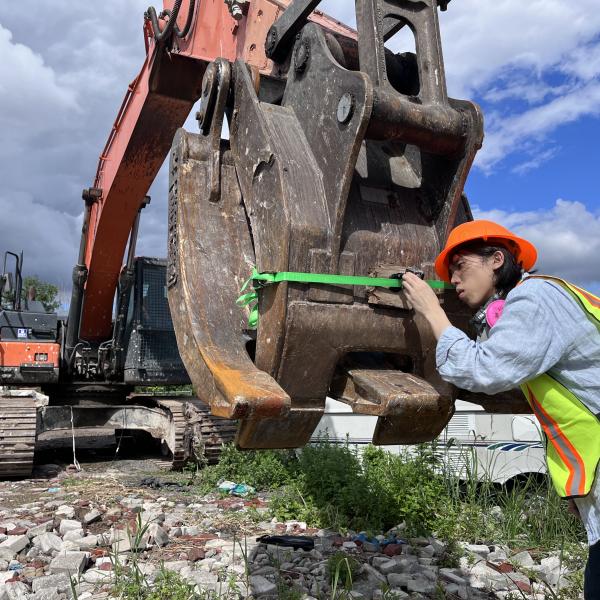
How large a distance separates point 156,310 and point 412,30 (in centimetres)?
645

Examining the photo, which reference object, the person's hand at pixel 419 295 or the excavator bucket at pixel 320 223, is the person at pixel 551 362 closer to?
the person's hand at pixel 419 295

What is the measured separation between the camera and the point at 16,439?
23.4ft

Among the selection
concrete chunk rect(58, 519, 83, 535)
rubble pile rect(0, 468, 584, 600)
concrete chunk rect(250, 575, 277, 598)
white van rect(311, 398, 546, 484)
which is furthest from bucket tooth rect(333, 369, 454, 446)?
white van rect(311, 398, 546, 484)

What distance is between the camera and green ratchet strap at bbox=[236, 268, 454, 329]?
2.14m

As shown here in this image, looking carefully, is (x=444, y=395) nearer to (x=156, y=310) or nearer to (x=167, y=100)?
(x=167, y=100)

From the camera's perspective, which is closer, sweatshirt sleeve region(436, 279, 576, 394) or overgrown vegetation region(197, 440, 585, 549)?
sweatshirt sleeve region(436, 279, 576, 394)

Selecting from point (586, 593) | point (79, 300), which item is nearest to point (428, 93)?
point (586, 593)

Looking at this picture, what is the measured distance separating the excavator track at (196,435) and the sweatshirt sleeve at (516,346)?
548cm

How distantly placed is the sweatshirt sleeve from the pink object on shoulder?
0.38 ft

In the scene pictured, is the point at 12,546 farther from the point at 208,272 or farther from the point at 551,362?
the point at 551,362

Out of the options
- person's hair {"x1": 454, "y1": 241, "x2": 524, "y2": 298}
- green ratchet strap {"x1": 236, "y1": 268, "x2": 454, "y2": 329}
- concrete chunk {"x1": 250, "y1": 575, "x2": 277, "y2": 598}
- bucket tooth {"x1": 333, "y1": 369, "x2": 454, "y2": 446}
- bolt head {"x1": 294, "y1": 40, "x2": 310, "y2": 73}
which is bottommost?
concrete chunk {"x1": 250, "y1": 575, "x2": 277, "y2": 598}

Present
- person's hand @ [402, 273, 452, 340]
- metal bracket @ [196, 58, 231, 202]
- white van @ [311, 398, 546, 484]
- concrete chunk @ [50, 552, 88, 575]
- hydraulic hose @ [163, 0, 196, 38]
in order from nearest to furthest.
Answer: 1. person's hand @ [402, 273, 452, 340]
2. metal bracket @ [196, 58, 231, 202]
3. concrete chunk @ [50, 552, 88, 575]
4. hydraulic hose @ [163, 0, 196, 38]
5. white van @ [311, 398, 546, 484]

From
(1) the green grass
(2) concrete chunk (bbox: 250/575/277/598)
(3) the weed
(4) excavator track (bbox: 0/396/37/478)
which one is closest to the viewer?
(2) concrete chunk (bbox: 250/575/277/598)

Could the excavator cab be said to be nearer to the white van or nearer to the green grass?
the green grass
